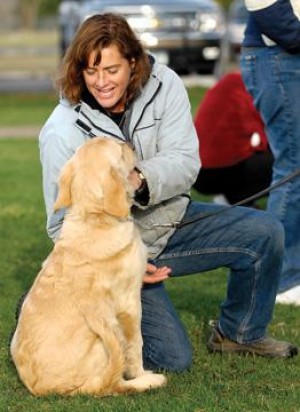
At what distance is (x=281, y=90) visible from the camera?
6.29 m

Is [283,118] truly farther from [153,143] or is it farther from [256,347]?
[256,347]

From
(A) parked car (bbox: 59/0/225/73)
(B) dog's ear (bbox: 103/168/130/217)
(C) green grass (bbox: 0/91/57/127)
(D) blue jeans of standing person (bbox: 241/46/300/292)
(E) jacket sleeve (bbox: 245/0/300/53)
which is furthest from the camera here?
(A) parked car (bbox: 59/0/225/73)

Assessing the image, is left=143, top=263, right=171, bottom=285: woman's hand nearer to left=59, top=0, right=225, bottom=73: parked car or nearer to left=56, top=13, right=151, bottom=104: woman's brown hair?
left=56, top=13, right=151, bottom=104: woman's brown hair

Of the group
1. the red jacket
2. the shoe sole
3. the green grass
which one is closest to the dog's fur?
the shoe sole

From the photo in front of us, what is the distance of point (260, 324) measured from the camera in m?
5.32

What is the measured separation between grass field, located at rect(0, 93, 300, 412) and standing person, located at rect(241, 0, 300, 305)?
1.40 ft

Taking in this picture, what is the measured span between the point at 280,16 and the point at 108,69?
1.50 meters

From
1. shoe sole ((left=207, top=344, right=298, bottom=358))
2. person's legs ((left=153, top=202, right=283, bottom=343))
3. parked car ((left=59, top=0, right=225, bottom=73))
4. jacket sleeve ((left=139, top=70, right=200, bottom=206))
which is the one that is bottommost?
parked car ((left=59, top=0, right=225, bottom=73))

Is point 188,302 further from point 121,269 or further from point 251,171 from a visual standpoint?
point 251,171

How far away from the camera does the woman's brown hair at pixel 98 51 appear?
4973mm

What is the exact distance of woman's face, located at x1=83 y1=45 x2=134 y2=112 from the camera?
4949mm

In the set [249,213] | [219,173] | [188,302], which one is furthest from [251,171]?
[249,213]

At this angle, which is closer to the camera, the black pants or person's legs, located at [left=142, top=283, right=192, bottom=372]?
person's legs, located at [left=142, top=283, right=192, bottom=372]

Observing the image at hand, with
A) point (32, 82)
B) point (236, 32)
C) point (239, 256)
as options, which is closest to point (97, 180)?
point (239, 256)
